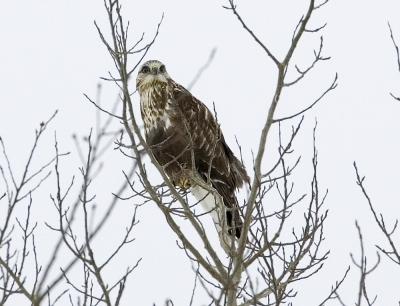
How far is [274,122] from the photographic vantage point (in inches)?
182

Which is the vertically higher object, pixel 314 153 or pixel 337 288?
pixel 314 153

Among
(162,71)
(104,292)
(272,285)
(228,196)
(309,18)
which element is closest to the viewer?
(104,292)

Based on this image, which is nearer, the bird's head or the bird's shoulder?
the bird's shoulder

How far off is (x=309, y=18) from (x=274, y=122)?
611mm

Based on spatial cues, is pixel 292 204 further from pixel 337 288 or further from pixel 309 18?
pixel 309 18

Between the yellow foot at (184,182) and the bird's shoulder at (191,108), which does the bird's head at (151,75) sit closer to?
the bird's shoulder at (191,108)

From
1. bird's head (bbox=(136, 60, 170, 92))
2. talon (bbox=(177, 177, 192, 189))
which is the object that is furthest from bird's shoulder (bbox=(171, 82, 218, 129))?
talon (bbox=(177, 177, 192, 189))

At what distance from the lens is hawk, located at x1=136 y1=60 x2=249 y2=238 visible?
749 cm

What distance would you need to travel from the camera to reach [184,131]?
7.60 meters

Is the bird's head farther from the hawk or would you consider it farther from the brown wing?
the brown wing

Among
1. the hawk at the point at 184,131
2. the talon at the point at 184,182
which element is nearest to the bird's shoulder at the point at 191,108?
the hawk at the point at 184,131

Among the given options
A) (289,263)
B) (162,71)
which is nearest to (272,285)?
(289,263)

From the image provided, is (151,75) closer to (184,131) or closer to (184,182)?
(184,131)

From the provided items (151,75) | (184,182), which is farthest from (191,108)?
(184,182)
